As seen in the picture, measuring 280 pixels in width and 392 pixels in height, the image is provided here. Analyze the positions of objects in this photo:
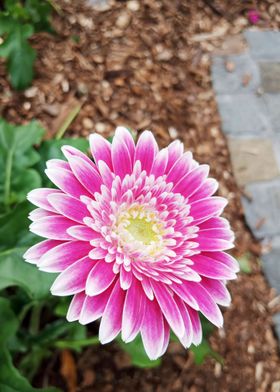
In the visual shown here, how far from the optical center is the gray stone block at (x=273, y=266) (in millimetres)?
1903

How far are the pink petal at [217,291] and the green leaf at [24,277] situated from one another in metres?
0.35

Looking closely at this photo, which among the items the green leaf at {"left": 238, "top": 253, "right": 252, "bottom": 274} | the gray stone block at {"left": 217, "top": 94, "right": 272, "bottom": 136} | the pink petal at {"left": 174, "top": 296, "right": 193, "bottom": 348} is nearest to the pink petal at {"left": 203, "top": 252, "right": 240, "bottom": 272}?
the pink petal at {"left": 174, "top": 296, "right": 193, "bottom": 348}

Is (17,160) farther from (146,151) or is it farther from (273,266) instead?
(273,266)

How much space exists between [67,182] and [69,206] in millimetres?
48

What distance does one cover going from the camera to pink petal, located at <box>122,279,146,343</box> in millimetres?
832

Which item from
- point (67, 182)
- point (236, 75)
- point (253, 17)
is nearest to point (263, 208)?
point (236, 75)

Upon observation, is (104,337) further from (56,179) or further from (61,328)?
(61,328)

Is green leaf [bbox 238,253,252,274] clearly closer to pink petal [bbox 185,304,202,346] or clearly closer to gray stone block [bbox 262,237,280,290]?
gray stone block [bbox 262,237,280,290]

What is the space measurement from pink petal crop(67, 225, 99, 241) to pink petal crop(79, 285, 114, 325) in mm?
88

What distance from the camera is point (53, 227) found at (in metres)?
0.87

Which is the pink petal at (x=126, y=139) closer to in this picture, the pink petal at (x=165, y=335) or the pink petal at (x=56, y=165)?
the pink petal at (x=56, y=165)

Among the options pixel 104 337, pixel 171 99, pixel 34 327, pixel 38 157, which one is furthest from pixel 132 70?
pixel 104 337

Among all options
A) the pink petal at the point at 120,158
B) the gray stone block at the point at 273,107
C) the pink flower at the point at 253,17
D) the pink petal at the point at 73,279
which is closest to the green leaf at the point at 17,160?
the pink petal at the point at 120,158

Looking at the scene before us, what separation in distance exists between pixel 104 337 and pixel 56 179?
26cm
